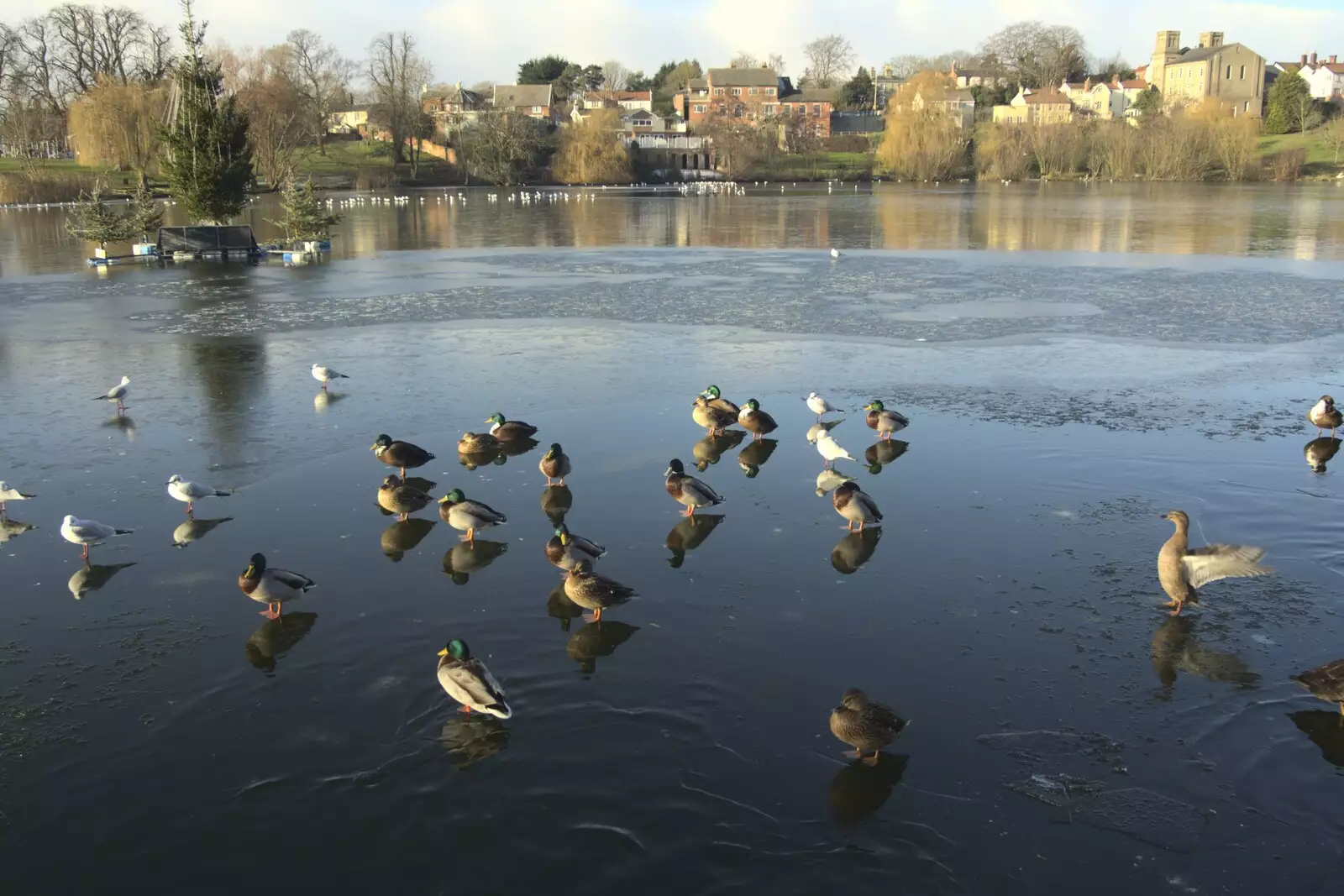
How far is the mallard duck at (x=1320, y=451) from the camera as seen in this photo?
11.5m

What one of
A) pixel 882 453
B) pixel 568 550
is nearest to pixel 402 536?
pixel 568 550

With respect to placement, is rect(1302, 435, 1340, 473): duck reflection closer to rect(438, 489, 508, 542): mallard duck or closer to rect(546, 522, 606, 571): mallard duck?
rect(546, 522, 606, 571): mallard duck

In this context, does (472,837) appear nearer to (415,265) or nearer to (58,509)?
(58,509)

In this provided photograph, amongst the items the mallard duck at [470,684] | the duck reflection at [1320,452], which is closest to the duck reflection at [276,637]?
the mallard duck at [470,684]

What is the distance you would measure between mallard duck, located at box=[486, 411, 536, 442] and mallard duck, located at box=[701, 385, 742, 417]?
2323 mm

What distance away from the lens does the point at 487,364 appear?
55.4ft

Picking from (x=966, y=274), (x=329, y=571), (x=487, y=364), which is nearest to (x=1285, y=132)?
(x=966, y=274)

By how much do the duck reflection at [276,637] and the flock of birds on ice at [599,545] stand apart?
0.47 ft

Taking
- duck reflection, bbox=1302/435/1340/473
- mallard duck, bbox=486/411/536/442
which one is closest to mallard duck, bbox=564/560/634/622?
mallard duck, bbox=486/411/536/442

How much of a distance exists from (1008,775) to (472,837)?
10.4 feet

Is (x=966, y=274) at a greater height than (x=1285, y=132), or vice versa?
(x=1285, y=132)

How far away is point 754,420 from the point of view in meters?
12.4

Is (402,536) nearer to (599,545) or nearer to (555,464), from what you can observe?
(555,464)

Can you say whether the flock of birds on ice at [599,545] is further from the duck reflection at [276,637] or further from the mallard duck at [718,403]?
the duck reflection at [276,637]
